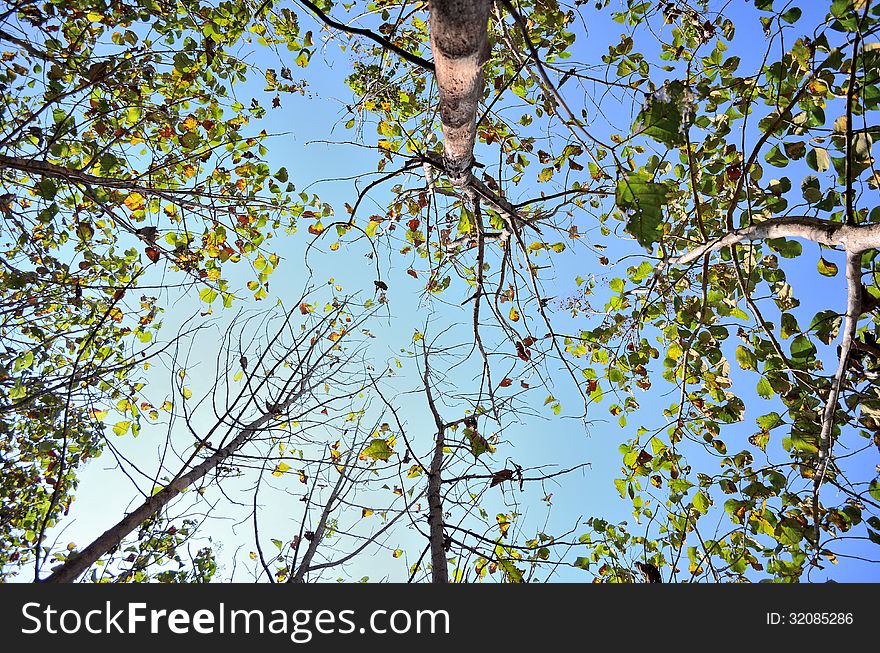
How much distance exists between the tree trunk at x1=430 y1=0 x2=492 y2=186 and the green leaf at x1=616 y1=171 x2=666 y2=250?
703mm

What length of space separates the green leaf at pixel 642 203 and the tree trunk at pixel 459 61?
0.70 m

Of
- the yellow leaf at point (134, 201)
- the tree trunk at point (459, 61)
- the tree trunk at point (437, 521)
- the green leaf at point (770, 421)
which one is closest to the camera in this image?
the tree trunk at point (459, 61)

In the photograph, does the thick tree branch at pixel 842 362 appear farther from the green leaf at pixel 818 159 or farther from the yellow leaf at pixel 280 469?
the yellow leaf at pixel 280 469

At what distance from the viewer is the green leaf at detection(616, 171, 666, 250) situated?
1.78 meters

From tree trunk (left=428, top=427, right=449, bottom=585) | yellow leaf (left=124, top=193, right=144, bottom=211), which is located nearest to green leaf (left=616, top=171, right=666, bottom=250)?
tree trunk (left=428, top=427, right=449, bottom=585)

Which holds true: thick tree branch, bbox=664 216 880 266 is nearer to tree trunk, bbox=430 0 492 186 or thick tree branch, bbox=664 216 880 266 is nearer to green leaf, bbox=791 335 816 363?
green leaf, bbox=791 335 816 363

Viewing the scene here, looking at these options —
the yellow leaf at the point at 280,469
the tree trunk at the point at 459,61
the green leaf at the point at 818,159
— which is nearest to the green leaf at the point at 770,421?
the green leaf at the point at 818,159

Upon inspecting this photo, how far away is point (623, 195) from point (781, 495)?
86.6 inches

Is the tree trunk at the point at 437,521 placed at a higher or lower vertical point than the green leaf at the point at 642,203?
lower

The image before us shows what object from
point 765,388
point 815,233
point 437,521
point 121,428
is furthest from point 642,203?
point 121,428

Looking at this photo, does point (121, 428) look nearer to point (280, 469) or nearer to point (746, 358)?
point (280, 469)

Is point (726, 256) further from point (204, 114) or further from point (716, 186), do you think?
point (204, 114)

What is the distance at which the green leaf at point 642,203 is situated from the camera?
1.78 meters

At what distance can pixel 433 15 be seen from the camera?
1325 mm
